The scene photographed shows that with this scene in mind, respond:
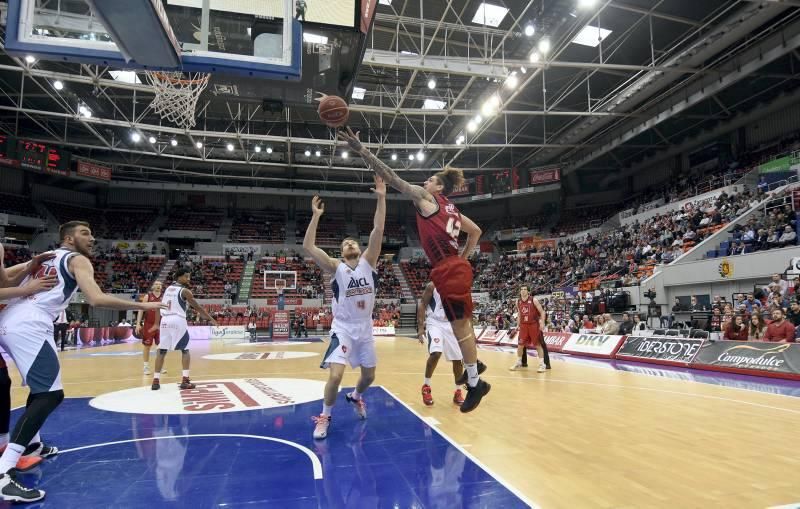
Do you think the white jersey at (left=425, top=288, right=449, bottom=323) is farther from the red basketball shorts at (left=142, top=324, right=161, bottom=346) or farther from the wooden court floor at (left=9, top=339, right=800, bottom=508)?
the red basketball shorts at (left=142, top=324, right=161, bottom=346)

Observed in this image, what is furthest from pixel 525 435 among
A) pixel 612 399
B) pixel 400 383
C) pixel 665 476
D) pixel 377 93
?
pixel 377 93

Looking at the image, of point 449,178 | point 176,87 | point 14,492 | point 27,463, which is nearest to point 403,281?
point 176,87

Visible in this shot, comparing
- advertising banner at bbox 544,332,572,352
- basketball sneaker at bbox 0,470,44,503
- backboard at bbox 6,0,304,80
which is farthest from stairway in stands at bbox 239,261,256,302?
basketball sneaker at bbox 0,470,44,503

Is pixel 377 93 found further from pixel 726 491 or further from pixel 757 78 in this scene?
pixel 726 491

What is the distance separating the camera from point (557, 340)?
52.1ft

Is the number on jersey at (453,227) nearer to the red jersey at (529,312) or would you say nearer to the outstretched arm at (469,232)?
the outstretched arm at (469,232)

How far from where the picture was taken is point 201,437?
4930 mm

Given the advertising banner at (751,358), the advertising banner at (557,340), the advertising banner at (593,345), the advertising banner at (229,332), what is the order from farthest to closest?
the advertising banner at (229,332) → the advertising banner at (557,340) → the advertising banner at (593,345) → the advertising banner at (751,358)

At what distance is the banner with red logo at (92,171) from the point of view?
28984 mm

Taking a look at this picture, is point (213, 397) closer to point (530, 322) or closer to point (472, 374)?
point (472, 374)

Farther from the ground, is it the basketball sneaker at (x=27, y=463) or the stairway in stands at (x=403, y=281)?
the stairway in stands at (x=403, y=281)

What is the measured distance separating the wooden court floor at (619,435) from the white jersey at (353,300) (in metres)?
1.40

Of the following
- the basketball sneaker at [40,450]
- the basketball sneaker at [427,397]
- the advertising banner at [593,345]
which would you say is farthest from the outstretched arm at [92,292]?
the advertising banner at [593,345]

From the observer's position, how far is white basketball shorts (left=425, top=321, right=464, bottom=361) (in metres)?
7.02
